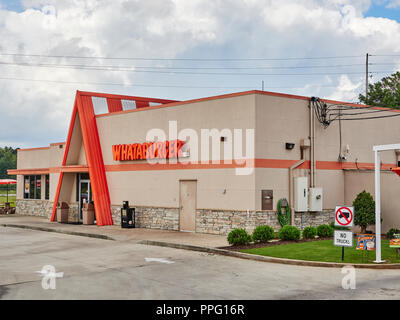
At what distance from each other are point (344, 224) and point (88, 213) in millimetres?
15999

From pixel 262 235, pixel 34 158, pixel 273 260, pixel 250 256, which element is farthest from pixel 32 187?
pixel 273 260

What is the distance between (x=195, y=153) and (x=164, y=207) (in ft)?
10.7

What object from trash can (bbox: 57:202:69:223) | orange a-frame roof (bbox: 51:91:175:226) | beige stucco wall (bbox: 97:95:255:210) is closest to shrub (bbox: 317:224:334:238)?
beige stucco wall (bbox: 97:95:255:210)

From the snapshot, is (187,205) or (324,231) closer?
(324,231)

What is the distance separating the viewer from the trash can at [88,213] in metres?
27.1

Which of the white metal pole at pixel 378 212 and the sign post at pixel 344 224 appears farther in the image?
the sign post at pixel 344 224

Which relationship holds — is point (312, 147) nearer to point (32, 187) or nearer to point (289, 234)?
point (289, 234)

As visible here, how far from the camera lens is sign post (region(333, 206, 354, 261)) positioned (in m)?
14.4

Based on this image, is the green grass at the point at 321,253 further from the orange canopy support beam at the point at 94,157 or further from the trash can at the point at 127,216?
the orange canopy support beam at the point at 94,157

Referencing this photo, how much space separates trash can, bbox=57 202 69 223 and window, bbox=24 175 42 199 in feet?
23.7

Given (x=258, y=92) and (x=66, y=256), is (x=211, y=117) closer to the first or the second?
(x=258, y=92)

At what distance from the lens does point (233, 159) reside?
21031mm

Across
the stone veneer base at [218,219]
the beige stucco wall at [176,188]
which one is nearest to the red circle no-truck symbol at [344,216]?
the stone veneer base at [218,219]

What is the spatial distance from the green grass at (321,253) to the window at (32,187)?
76.6 ft
